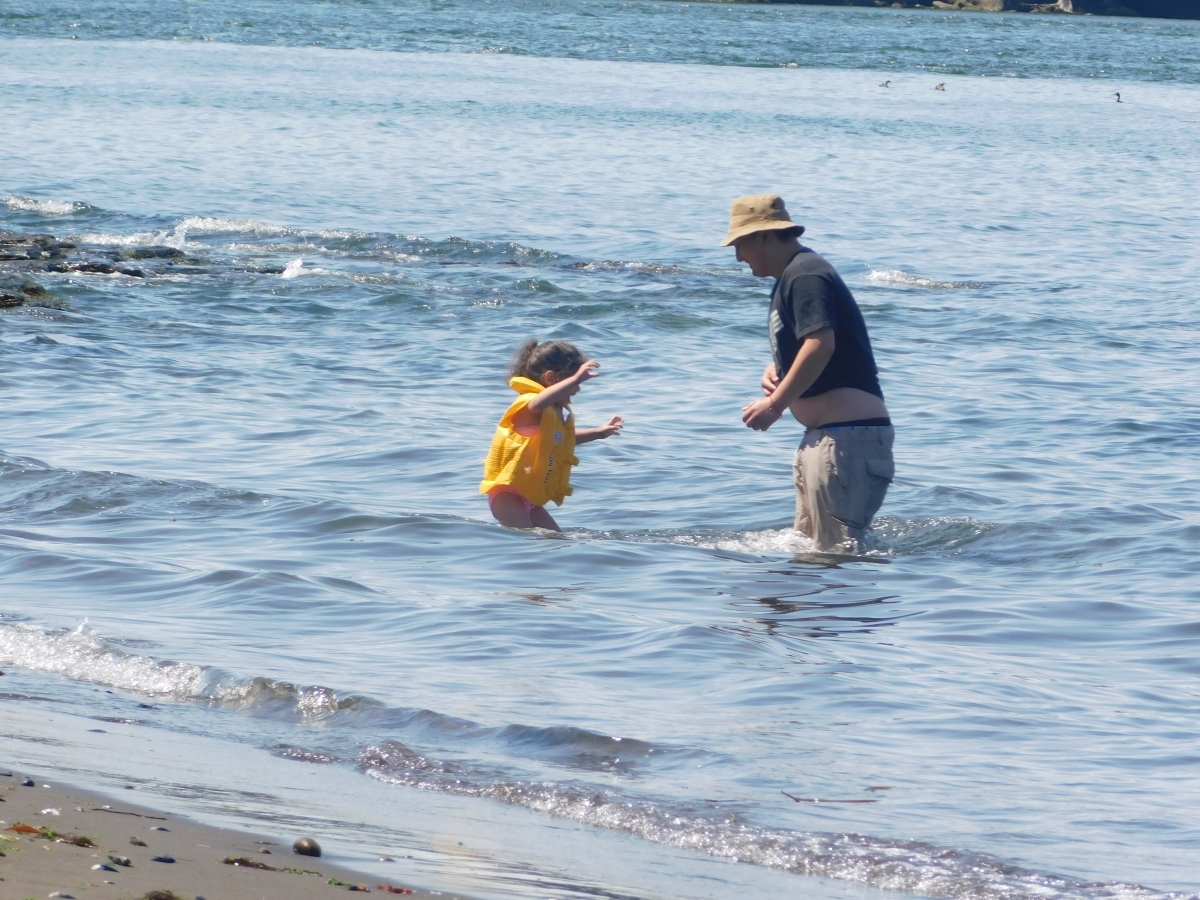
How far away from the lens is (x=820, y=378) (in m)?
7.28

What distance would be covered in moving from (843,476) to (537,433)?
153 centimetres

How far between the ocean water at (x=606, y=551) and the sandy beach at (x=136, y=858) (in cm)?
17

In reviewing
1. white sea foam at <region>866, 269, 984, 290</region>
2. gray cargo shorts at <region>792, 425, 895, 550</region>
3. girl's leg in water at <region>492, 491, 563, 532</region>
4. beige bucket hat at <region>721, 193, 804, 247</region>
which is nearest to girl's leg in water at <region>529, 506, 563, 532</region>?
girl's leg in water at <region>492, 491, 563, 532</region>

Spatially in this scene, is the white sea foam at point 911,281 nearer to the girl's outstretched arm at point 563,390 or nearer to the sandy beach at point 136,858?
the girl's outstretched arm at point 563,390

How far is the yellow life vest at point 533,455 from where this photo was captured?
7.89m

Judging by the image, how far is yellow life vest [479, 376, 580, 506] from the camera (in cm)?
789

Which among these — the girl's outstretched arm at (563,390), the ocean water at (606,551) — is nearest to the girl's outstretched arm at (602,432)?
the girl's outstretched arm at (563,390)

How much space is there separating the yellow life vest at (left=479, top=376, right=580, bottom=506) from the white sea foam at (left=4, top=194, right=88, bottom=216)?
1579 cm

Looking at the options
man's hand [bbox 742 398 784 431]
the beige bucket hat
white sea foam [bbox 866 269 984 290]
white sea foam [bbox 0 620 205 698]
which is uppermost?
the beige bucket hat

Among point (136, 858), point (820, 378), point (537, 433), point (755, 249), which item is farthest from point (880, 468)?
point (136, 858)

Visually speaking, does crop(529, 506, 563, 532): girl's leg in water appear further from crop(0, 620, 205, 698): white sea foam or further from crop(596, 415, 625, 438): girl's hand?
crop(0, 620, 205, 698): white sea foam

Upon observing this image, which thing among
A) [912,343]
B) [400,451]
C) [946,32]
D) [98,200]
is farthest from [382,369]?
[946,32]

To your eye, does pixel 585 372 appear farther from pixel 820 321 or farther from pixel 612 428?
pixel 820 321

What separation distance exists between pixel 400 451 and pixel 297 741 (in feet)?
18.0
